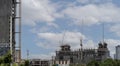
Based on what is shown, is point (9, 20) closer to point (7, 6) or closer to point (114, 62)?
point (7, 6)

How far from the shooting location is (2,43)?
374ft

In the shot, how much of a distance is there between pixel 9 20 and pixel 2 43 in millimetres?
6816

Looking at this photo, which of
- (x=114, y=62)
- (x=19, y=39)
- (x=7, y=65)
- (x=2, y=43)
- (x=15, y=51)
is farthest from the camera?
(x=114, y=62)

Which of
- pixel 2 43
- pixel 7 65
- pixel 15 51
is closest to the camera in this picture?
pixel 7 65

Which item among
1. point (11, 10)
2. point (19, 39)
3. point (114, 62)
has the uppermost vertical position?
point (11, 10)

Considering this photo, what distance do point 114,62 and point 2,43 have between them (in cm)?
6881

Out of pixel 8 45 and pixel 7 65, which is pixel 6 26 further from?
pixel 7 65

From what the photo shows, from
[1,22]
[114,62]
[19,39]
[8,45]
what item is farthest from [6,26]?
[114,62]

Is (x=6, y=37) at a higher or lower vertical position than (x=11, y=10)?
lower

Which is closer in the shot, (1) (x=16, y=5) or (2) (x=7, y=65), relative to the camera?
(2) (x=7, y=65)

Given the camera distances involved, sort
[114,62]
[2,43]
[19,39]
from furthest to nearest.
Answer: [114,62] < [2,43] < [19,39]

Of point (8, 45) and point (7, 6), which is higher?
point (7, 6)

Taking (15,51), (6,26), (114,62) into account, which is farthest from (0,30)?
(114,62)

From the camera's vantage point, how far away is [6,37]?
4545 inches
